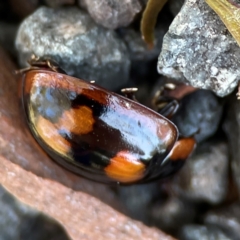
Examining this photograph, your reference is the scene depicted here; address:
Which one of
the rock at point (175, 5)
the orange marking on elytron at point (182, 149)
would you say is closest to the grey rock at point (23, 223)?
the orange marking on elytron at point (182, 149)

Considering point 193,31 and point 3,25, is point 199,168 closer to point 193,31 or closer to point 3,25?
point 193,31

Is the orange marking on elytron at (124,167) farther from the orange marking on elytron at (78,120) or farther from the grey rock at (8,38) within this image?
the grey rock at (8,38)

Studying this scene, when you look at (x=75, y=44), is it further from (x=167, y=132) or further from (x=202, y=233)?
(x=202, y=233)

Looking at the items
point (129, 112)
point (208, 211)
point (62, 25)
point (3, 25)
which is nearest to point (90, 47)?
point (62, 25)

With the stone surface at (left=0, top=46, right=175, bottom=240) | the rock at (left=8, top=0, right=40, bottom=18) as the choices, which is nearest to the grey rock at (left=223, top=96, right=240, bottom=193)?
the stone surface at (left=0, top=46, right=175, bottom=240)

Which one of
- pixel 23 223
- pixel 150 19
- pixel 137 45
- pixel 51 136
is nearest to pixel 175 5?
A: pixel 150 19

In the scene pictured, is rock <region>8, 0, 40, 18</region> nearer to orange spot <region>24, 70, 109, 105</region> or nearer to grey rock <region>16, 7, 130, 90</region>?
grey rock <region>16, 7, 130, 90</region>
